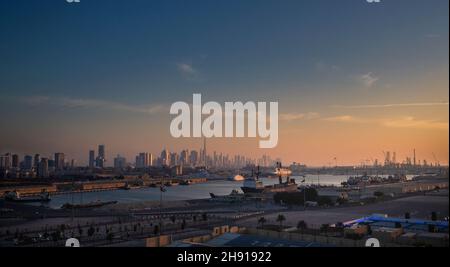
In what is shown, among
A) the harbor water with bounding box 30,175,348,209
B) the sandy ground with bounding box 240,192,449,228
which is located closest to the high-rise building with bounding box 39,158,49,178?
the harbor water with bounding box 30,175,348,209

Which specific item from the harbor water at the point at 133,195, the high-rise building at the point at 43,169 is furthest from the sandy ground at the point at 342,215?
the high-rise building at the point at 43,169

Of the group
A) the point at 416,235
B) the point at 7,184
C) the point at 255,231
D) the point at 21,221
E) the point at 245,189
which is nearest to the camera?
the point at 255,231

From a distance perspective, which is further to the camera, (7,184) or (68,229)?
(7,184)

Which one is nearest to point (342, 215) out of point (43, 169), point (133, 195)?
point (133, 195)

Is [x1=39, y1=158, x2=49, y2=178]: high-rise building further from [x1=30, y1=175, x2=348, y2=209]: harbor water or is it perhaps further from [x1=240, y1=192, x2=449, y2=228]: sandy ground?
[x1=240, y1=192, x2=449, y2=228]: sandy ground

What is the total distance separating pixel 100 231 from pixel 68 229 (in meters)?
0.78

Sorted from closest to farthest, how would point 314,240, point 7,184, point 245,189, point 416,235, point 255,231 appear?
point 314,240
point 255,231
point 416,235
point 245,189
point 7,184

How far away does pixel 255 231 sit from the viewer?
4.13 metres

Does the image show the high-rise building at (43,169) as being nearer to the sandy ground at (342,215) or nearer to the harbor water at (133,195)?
the harbor water at (133,195)

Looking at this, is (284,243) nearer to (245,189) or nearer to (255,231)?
(255,231)

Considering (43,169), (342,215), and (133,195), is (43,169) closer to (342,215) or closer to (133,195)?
(133,195)
